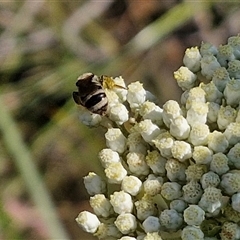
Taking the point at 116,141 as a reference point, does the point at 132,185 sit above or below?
below

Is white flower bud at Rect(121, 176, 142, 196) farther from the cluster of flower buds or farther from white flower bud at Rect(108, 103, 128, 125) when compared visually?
white flower bud at Rect(108, 103, 128, 125)

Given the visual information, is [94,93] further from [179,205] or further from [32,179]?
[32,179]

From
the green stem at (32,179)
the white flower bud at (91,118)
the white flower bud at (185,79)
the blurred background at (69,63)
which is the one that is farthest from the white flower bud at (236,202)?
the blurred background at (69,63)

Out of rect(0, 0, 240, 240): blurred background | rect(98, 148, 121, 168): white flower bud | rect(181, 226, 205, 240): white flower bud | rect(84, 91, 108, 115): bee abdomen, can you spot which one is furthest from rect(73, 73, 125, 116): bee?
rect(0, 0, 240, 240): blurred background

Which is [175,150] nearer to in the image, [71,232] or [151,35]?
[151,35]

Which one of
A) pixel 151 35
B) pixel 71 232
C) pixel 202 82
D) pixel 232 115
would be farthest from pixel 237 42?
pixel 71 232

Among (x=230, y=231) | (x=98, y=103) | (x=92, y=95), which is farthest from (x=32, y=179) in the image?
(x=230, y=231)
